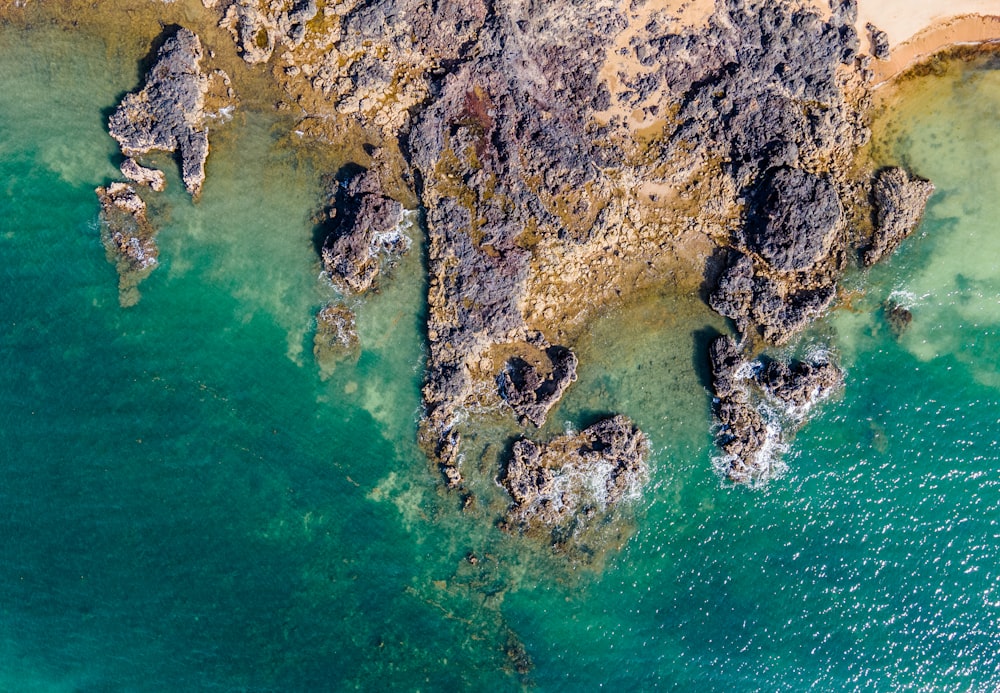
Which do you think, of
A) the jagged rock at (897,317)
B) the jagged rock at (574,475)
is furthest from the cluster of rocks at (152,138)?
the jagged rock at (897,317)

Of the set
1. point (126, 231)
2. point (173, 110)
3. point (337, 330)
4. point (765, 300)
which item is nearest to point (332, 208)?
point (337, 330)

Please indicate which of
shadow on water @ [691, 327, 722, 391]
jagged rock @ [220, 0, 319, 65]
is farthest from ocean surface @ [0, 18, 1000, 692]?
jagged rock @ [220, 0, 319, 65]

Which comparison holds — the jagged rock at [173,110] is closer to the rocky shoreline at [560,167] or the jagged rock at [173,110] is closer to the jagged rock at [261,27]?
the rocky shoreline at [560,167]

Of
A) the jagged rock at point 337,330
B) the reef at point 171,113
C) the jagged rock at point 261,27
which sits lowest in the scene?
the jagged rock at point 337,330

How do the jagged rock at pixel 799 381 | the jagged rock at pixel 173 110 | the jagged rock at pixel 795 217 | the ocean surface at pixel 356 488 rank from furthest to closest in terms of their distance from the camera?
the ocean surface at pixel 356 488 < the jagged rock at pixel 173 110 < the jagged rock at pixel 799 381 < the jagged rock at pixel 795 217

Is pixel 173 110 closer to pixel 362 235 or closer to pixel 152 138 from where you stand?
pixel 152 138

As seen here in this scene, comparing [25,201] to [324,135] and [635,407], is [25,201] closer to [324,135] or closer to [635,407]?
[324,135]
